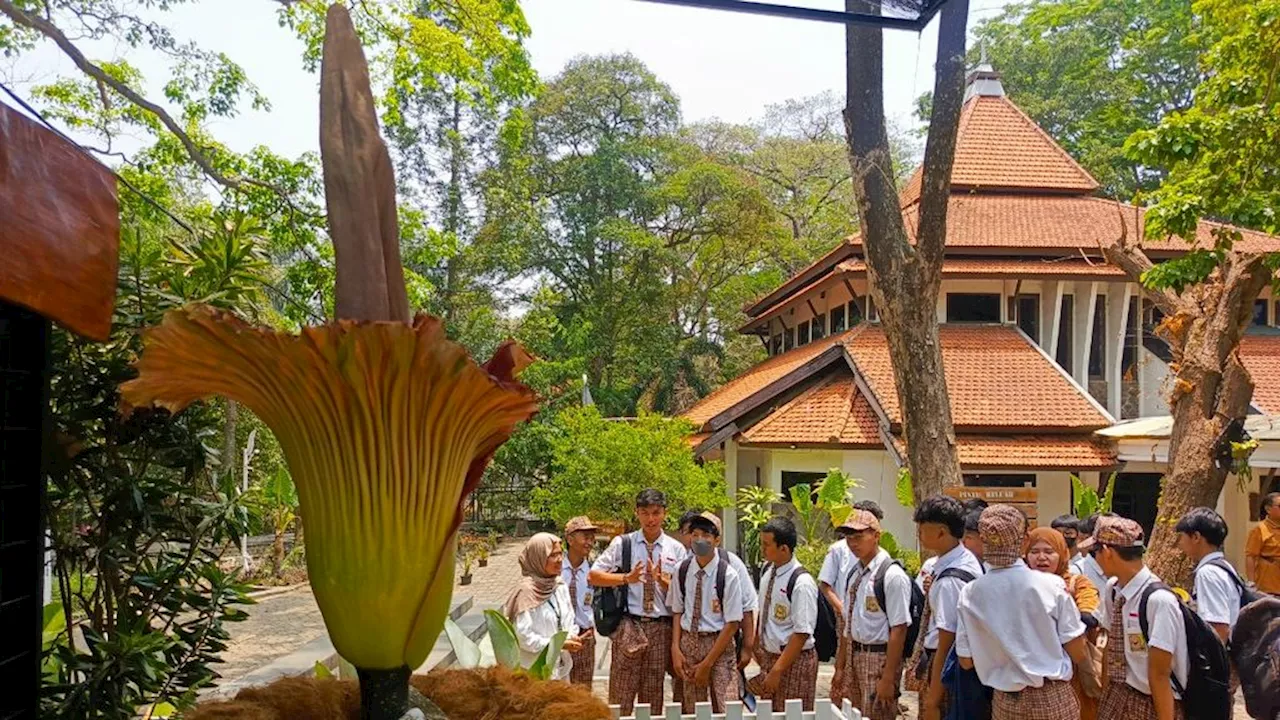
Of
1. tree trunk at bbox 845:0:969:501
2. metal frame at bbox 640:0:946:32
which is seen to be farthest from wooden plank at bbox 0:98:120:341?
tree trunk at bbox 845:0:969:501

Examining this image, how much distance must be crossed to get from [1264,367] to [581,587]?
13480mm

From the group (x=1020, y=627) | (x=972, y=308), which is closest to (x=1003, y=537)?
(x=1020, y=627)

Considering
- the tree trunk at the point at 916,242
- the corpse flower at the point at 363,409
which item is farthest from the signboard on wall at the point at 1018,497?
the corpse flower at the point at 363,409

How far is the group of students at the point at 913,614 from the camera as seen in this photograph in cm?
420

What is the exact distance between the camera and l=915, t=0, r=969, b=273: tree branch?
7938 mm

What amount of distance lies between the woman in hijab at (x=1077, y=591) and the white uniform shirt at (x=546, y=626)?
93.4 inches

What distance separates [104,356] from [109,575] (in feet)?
2.01

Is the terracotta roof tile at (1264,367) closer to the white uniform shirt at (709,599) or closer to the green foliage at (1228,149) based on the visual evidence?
the green foliage at (1228,149)

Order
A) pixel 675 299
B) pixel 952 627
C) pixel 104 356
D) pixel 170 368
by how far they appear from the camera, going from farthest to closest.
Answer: pixel 675 299, pixel 952 627, pixel 104 356, pixel 170 368

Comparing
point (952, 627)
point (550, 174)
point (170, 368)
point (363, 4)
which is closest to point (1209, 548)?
point (952, 627)

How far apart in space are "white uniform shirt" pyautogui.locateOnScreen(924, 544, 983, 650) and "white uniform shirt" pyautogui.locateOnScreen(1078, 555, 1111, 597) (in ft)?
4.83

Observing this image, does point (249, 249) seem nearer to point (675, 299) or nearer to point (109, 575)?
point (109, 575)

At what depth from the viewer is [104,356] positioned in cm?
275

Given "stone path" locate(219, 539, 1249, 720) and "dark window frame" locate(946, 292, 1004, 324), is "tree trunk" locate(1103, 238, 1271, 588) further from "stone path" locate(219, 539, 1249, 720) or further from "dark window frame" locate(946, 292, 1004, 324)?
"dark window frame" locate(946, 292, 1004, 324)
